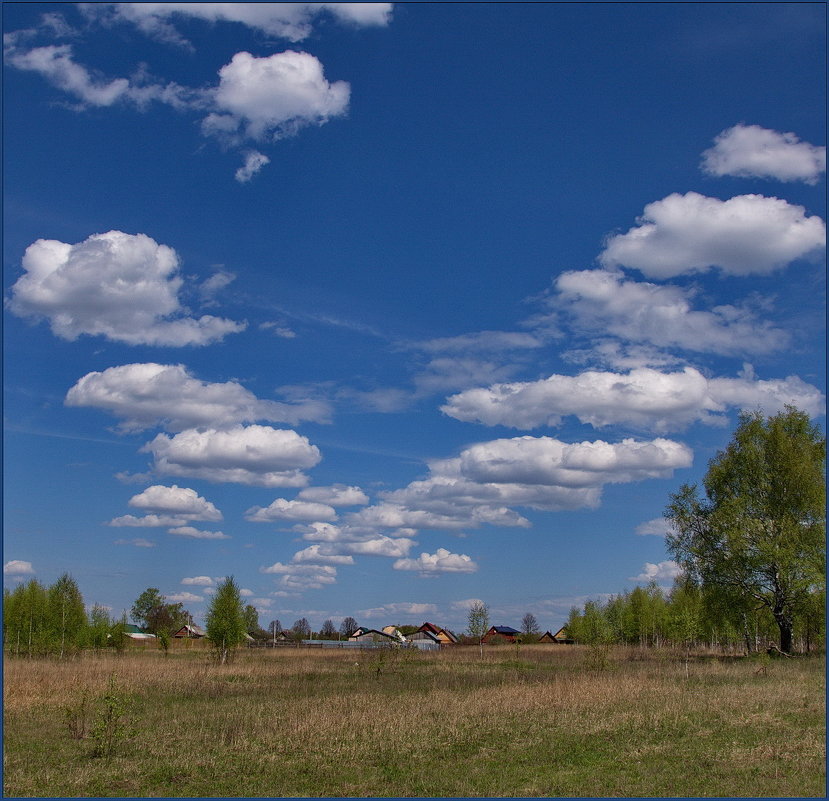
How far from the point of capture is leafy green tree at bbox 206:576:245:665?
147 feet

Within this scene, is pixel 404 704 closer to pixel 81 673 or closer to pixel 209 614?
pixel 81 673

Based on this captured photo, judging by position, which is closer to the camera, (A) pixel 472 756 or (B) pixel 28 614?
(A) pixel 472 756

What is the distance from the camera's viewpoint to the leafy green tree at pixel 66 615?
1973 inches

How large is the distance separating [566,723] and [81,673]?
22.1m

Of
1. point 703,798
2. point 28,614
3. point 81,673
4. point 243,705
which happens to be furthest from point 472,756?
point 28,614

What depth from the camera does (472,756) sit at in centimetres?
1337

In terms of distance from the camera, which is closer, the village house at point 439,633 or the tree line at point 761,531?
the tree line at point 761,531

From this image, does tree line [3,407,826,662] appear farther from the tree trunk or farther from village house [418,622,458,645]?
village house [418,622,458,645]

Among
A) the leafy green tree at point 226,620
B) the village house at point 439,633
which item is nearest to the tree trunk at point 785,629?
the leafy green tree at point 226,620

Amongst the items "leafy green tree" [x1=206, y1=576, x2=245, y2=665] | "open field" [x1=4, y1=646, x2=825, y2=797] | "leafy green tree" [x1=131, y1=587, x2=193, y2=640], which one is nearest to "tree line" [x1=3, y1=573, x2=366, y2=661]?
"leafy green tree" [x1=206, y1=576, x2=245, y2=665]

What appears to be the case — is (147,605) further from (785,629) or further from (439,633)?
(785,629)

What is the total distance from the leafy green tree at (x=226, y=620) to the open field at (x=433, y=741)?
67.4ft

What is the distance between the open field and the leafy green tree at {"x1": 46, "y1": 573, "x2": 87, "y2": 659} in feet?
93.0

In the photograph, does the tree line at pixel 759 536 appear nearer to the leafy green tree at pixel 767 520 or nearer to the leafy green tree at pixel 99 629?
the leafy green tree at pixel 767 520
